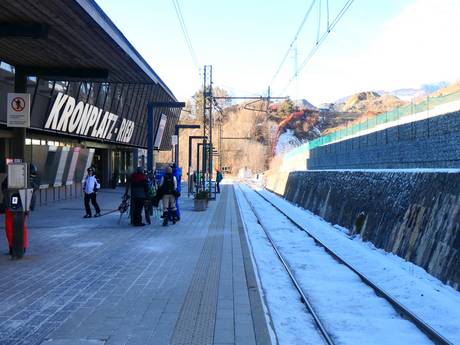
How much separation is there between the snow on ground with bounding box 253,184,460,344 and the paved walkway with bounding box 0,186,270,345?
8.19 feet

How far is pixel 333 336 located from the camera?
6.25 m

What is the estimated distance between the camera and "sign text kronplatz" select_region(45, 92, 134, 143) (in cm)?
2088

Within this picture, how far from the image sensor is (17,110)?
9.47m

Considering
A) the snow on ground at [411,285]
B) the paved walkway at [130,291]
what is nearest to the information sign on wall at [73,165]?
the paved walkway at [130,291]

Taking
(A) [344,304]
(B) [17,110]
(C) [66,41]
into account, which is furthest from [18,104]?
(A) [344,304]

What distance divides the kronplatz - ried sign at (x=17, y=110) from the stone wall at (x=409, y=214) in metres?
8.05

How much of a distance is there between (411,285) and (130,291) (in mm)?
5041

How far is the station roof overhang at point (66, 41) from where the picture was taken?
734 centimetres

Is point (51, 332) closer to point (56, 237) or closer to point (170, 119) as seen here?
point (56, 237)

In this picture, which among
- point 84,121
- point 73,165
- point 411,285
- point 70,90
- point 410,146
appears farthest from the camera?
point 84,121

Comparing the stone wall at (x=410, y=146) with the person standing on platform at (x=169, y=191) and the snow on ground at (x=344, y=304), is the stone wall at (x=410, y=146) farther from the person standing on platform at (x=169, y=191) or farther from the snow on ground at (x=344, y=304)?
the person standing on platform at (x=169, y=191)

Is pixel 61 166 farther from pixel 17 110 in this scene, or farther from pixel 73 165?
pixel 17 110

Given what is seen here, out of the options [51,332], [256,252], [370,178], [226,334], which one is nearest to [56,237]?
[256,252]

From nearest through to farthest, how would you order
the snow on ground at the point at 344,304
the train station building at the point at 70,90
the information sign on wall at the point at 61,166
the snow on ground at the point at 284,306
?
the snow on ground at the point at 284,306 < the snow on ground at the point at 344,304 < the train station building at the point at 70,90 < the information sign on wall at the point at 61,166
